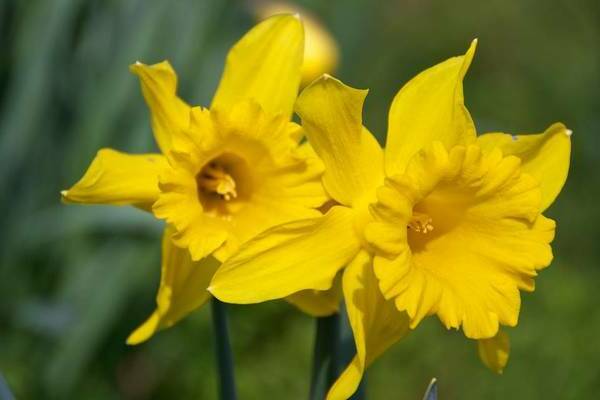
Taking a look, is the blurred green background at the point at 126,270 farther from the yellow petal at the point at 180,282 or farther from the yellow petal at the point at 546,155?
the yellow petal at the point at 546,155

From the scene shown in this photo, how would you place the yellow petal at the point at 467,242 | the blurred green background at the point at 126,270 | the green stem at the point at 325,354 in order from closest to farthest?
the yellow petal at the point at 467,242 < the green stem at the point at 325,354 < the blurred green background at the point at 126,270

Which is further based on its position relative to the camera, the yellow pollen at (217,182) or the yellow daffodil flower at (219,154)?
the yellow pollen at (217,182)

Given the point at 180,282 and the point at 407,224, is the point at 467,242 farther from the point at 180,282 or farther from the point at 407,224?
the point at 180,282

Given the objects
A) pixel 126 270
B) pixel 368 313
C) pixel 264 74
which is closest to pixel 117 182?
pixel 264 74

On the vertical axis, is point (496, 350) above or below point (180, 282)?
below

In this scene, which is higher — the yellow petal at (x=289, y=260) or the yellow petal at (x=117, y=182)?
the yellow petal at (x=117, y=182)

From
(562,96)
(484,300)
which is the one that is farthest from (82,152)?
(562,96)

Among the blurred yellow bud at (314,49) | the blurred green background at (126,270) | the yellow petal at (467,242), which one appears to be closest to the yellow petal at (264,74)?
the yellow petal at (467,242)
